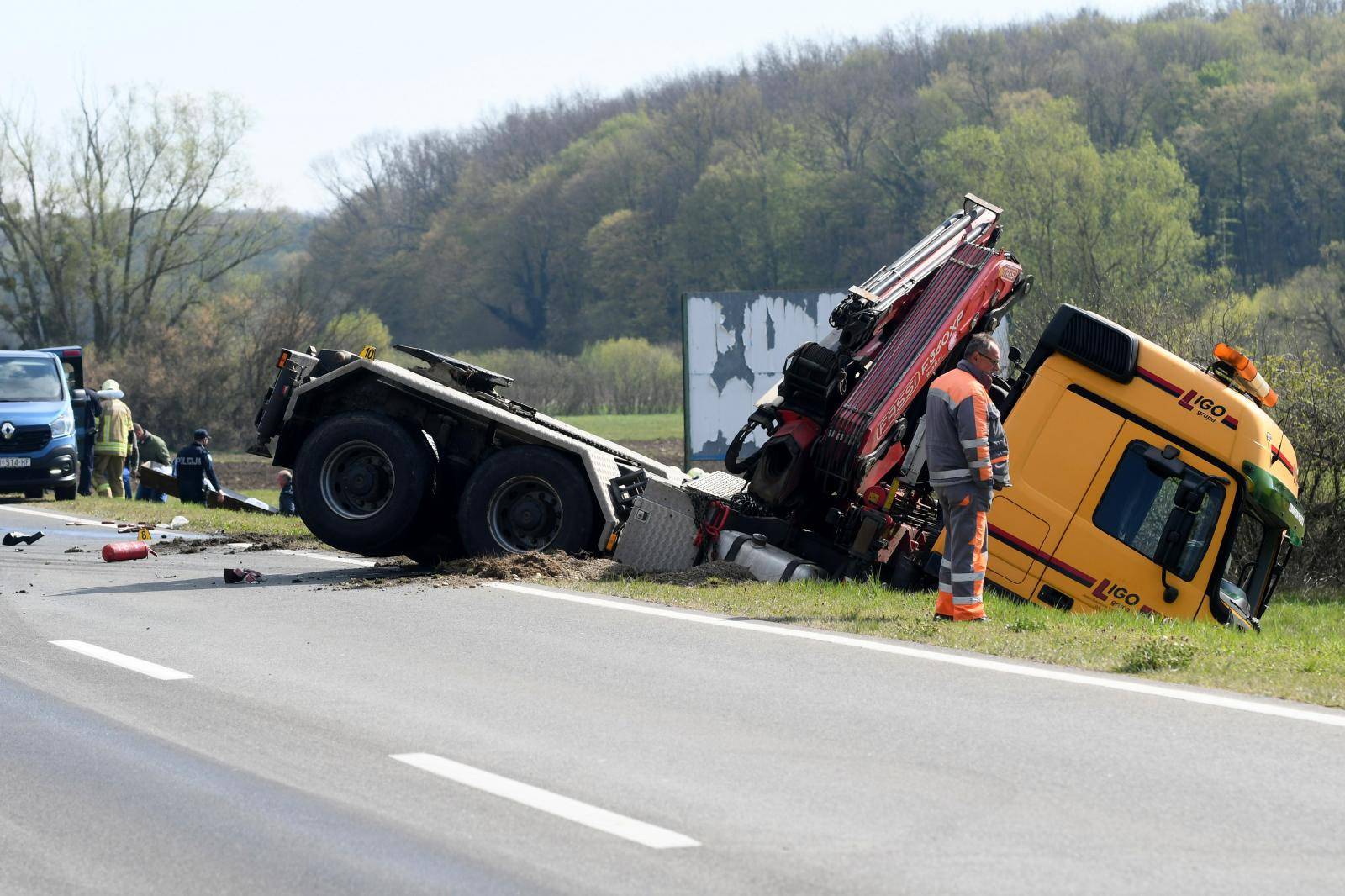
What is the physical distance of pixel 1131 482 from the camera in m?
11.4

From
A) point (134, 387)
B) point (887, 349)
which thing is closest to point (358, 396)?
point (887, 349)

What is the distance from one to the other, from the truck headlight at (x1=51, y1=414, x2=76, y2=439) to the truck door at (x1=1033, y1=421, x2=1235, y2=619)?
57.6 ft

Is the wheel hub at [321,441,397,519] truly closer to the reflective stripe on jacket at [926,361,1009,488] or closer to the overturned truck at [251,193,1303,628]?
the overturned truck at [251,193,1303,628]

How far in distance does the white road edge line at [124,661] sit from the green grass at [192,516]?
667 cm

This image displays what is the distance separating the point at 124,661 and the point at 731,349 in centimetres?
1919

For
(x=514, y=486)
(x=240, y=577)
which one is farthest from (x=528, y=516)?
(x=240, y=577)

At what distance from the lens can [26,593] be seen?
12.1 meters

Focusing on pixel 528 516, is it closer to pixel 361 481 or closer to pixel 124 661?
pixel 361 481

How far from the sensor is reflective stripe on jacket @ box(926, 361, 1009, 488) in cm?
1041

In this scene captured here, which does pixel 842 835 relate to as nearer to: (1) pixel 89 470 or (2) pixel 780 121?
(1) pixel 89 470

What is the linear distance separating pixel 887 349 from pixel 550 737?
638 cm

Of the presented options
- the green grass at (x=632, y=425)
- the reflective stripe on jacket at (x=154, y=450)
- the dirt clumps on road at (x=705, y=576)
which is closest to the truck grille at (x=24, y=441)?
A: the reflective stripe on jacket at (x=154, y=450)

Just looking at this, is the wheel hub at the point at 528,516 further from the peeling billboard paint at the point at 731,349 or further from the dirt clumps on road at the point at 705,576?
the peeling billboard paint at the point at 731,349

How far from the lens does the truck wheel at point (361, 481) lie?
42.8 feet
